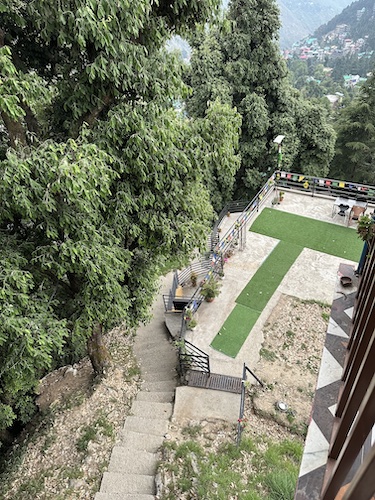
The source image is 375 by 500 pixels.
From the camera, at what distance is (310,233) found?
1398 centimetres

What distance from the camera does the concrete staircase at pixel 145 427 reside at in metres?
6.60

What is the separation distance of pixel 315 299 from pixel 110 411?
671cm

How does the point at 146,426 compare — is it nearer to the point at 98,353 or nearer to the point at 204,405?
the point at 204,405

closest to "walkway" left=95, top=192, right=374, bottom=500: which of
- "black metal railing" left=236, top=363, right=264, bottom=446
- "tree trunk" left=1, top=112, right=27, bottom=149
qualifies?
"black metal railing" left=236, top=363, right=264, bottom=446

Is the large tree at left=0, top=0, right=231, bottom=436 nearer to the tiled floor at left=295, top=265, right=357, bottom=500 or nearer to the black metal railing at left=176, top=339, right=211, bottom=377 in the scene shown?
the black metal railing at left=176, top=339, right=211, bottom=377

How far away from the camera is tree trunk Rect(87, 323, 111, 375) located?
9.11 metres

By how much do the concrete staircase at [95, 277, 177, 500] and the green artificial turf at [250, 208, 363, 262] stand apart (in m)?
6.07

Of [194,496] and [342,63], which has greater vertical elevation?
[342,63]

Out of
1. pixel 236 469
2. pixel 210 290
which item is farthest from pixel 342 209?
pixel 236 469

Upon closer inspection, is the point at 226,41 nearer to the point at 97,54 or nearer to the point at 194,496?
the point at 97,54

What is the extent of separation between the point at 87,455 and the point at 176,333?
4432mm

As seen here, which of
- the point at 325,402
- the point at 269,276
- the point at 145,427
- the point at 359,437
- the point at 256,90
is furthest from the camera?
the point at 256,90

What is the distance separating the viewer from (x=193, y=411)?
319 inches

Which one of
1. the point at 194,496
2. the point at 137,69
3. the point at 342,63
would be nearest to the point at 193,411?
the point at 194,496
